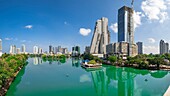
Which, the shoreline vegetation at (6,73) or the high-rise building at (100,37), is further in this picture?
the high-rise building at (100,37)

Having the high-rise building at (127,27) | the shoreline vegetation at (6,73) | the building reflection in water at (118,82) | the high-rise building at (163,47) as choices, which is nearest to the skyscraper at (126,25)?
the high-rise building at (127,27)

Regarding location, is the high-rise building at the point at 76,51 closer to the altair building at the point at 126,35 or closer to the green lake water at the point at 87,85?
the altair building at the point at 126,35

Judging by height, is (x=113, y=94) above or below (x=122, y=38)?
below

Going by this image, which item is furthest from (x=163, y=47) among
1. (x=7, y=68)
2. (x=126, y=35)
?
(x=7, y=68)

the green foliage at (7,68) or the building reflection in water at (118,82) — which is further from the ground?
the green foliage at (7,68)

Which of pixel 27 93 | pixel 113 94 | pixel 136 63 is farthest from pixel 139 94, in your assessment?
pixel 136 63

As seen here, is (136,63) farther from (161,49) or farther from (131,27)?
(161,49)
